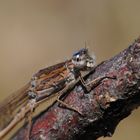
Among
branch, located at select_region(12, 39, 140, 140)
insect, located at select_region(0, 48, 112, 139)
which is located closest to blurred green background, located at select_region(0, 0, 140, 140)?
insect, located at select_region(0, 48, 112, 139)

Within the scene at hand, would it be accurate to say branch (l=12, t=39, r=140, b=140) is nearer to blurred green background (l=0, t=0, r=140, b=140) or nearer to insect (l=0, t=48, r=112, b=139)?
insect (l=0, t=48, r=112, b=139)

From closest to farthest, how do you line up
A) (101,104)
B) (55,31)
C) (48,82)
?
(101,104), (48,82), (55,31)

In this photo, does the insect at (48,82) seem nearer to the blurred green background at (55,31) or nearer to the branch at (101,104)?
the branch at (101,104)

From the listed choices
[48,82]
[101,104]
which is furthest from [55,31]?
[101,104]

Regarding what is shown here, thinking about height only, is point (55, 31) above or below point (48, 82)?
above

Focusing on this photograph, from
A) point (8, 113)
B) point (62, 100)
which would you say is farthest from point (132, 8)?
point (62, 100)

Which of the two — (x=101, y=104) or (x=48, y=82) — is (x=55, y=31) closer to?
(x=48, y=82)
